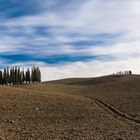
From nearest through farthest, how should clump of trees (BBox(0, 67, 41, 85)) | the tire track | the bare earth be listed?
the bare earth → the tire track → clump of trees (BBox(0, 67, 41, 85))

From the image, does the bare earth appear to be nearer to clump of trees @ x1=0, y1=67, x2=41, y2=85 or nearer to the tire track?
the tire track

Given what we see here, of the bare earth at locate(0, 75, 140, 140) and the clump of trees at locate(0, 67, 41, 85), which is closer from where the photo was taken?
the bare earth at locate(0, 75, 140, 140)

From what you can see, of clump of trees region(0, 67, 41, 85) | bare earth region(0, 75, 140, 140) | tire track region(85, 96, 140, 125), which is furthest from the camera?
clump of trees region(0, 67, 41, 85)

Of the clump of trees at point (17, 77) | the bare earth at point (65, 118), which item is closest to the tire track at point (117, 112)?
the bare earth at point (65, 118)

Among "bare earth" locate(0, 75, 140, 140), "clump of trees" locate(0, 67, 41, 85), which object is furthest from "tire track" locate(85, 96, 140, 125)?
"clump of trees" locate(0, 67, 41, 85)

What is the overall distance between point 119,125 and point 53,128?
193 inches

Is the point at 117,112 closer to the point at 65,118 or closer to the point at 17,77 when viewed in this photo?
the point at 65,118

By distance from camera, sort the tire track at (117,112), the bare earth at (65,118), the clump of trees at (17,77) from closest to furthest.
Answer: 1. the bare earth at (65,118)
2. the tire track at (117,112)
3. the clump of trees at (17,77)

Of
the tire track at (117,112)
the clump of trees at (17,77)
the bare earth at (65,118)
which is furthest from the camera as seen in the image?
the clump of trees at (17,77)

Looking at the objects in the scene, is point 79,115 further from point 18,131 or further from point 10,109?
point 18,131

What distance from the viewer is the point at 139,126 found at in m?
30.2

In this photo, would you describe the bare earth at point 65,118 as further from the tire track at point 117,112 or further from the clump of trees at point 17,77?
the clump of trees at point 17,77

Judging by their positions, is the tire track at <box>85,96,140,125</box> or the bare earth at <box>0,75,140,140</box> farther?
→ the tire track at <box>85,96,140,125</box>

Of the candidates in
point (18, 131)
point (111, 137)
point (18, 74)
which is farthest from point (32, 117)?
point (18, 74)
